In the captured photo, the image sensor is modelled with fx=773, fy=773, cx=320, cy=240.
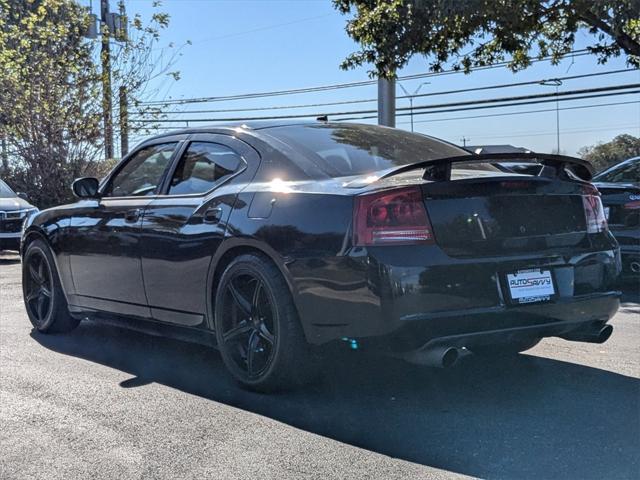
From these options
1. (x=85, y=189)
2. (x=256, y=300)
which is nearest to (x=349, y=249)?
(x=256, y=300)

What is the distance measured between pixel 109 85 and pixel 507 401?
56.0 ft

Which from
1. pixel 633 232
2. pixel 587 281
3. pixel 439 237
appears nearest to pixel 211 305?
pixel 439 237

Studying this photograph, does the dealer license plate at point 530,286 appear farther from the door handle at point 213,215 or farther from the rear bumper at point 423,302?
the door handle at point 213,215

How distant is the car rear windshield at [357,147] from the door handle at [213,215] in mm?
584

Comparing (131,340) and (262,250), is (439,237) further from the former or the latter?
(131,340)

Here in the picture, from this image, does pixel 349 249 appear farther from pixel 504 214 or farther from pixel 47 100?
pixel 47 100

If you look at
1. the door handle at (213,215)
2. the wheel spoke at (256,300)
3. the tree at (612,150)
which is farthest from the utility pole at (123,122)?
the tree at (612,150)

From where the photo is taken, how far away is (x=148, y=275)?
5074mm

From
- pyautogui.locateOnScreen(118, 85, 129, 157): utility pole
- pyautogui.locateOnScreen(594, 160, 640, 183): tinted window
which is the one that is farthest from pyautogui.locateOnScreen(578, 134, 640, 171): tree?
pyautogui.locateOnScreen(594, 160, 640, 183): tinted window

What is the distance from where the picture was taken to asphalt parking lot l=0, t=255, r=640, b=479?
338cm

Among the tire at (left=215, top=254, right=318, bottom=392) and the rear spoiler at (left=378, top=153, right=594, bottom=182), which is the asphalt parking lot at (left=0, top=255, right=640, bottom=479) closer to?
the tire at (left=215, top=254, right=318, bottom=392)

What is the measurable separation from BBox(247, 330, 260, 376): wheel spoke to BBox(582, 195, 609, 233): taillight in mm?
2002

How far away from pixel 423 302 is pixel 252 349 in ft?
3.75

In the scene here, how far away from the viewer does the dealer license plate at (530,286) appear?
3.99 m
